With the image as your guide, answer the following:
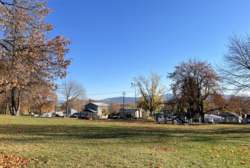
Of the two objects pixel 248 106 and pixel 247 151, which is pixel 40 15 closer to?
pixel 247 151

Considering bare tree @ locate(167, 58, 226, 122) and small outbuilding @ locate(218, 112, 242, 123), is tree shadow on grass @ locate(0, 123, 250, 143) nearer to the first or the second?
bare tree @ locate(167, 58, 226, 122)

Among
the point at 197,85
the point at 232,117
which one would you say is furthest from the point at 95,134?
the point at 232,117

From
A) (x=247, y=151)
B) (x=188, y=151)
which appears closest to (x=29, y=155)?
(x=188, y=151)

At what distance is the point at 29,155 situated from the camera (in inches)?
261

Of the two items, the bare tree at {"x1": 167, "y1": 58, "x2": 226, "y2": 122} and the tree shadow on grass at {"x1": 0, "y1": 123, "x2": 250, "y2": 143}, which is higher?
the bare tree at {"x1": 167, "y1": 58, "x2": 226, "y2": 122}

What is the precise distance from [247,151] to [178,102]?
23.3 meters

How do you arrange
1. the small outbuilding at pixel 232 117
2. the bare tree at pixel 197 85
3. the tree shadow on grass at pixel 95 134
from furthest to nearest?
the small outbuilding at pixel 232 117 → the bare tree at pixel 197 85 → the tree shadow on grass at pixel 95 134

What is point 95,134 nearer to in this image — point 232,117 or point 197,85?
point 197,85

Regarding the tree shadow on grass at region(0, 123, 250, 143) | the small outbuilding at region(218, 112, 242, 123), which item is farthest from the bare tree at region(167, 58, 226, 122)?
the small outbuilding at region(218, 112, 242, 123)

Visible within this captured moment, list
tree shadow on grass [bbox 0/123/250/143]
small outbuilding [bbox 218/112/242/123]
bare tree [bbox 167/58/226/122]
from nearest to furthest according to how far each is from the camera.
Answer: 1. tree shadow on grass [bbox 0/123/250/143]
2. bare tree [bbox 167/58/226/122]
3. small outbuilding [bbox 218/112/242/123]

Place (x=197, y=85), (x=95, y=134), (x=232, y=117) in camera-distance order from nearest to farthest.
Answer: (x=95, y=134)
(x=197, y=85)
(x=232, y=117)

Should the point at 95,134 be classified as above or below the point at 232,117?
above

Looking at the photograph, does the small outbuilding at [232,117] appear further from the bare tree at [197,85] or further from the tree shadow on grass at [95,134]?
the tree shadow on grass at [95,134]

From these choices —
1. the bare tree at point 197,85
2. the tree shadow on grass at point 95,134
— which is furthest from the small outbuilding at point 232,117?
the tree shadow on grass at point 95,134
